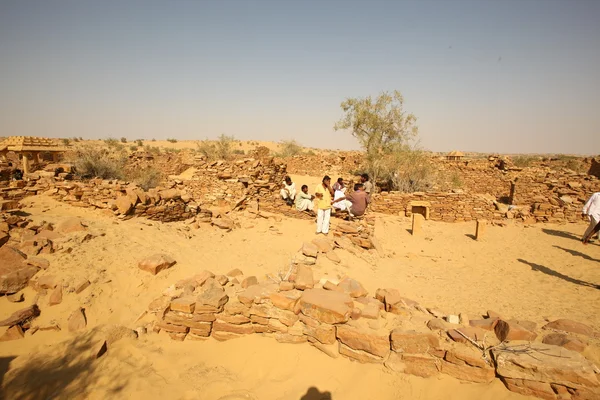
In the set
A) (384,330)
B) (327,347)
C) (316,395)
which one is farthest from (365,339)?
(316,395)

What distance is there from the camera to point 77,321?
435cm

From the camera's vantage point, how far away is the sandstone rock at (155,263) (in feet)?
18.3

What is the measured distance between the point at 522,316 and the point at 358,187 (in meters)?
5.06

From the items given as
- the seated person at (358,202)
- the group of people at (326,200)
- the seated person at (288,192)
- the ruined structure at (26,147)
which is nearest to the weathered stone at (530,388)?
the group of people at (326,200)

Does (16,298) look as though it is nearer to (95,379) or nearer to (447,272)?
(95,379)

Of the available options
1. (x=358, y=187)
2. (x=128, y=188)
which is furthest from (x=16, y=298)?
(x=358, y=187)

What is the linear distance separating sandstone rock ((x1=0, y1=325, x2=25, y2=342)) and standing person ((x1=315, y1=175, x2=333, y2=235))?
6.56 metres

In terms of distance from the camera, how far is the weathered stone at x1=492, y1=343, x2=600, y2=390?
2.84 meters

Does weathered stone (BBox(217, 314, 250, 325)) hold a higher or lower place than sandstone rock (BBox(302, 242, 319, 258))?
lower

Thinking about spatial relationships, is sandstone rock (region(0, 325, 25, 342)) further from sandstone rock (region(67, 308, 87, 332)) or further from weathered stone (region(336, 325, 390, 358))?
weathered stone (region(336, 325, 390, 358))

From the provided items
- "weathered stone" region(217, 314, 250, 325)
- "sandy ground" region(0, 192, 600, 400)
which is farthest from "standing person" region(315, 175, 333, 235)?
"weathered stone" region(217, 314, 250, 325)

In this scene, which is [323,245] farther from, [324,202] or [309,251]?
[324,202]

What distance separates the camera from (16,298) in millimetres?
4551

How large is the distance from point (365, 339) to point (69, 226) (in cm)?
632
